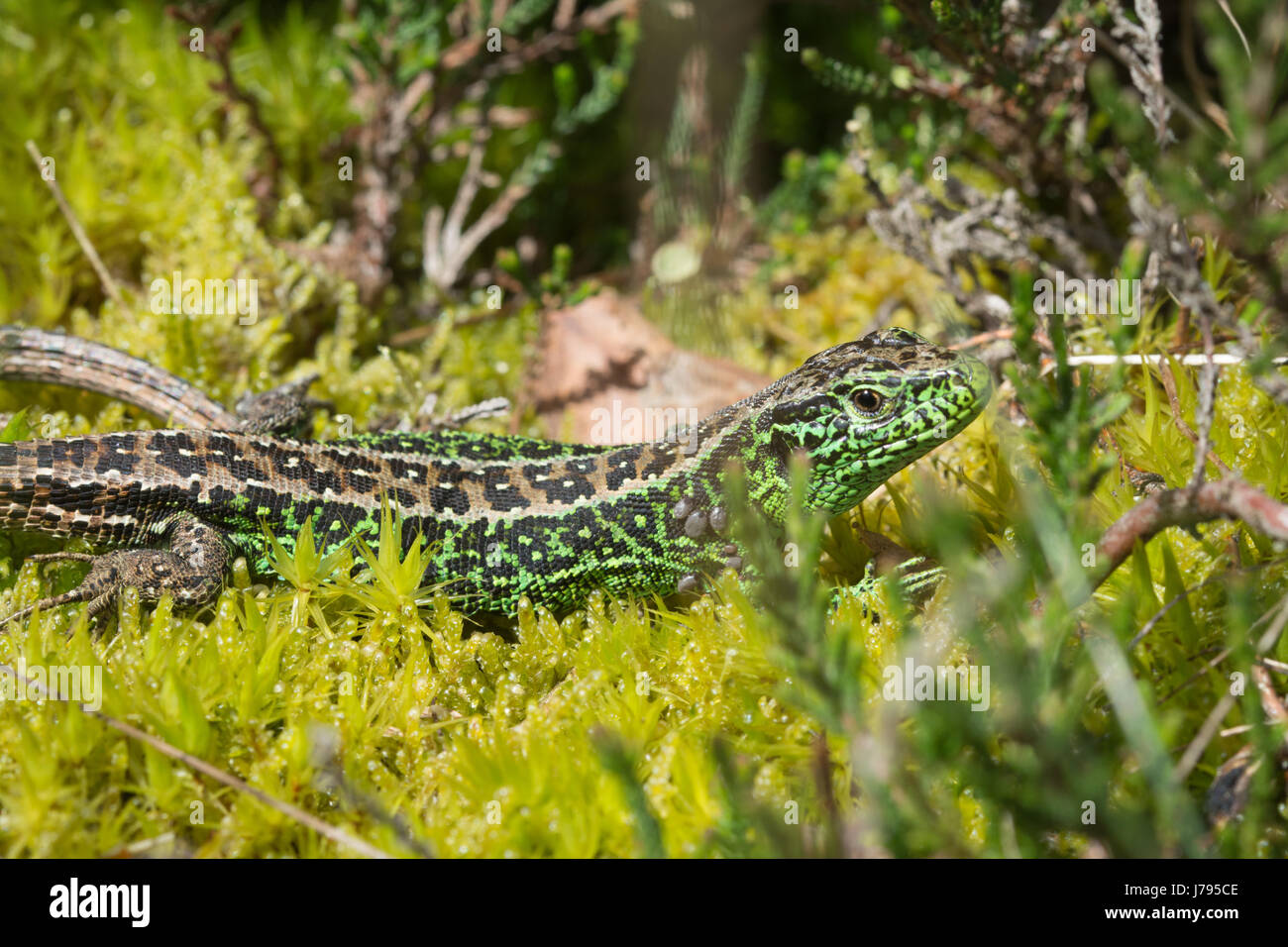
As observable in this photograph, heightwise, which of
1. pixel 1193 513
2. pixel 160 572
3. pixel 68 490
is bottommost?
pixel 1193 513

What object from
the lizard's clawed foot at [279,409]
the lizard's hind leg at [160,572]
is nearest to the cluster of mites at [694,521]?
the lizard's hind leg at [160,572]

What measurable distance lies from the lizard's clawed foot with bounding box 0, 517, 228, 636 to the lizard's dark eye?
238 cm

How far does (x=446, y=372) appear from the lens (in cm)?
511

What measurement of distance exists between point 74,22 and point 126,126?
1299 millimetres

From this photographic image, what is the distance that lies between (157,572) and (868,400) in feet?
A: 8.53

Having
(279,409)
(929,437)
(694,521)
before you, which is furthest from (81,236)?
(929,437)

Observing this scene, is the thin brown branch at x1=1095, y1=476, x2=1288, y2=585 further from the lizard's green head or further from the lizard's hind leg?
the lizard's hind leg

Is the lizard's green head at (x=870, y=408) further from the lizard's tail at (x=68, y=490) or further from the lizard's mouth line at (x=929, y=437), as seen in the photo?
the lizard's tail at (x=68, y=490)

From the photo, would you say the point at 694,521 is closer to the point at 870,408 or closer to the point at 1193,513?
the point at 870,408

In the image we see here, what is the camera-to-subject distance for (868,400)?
3.43 meters

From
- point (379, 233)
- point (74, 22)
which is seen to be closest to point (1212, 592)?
point (379, 233)

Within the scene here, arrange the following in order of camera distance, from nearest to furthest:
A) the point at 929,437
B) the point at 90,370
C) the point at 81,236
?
the point at 929,437
the point at 90,370
the point at 81,236
